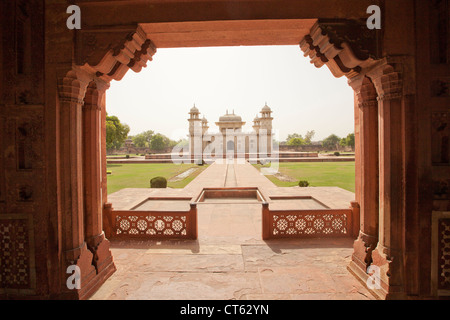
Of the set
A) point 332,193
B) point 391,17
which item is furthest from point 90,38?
point 332,193

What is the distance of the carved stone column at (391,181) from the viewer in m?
2.85

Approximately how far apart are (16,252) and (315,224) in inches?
187

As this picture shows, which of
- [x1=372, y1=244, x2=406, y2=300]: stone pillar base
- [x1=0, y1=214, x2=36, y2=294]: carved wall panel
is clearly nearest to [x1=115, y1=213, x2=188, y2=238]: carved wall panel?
[x1=0, y1=214, x2=36, y2=294]: carved wall panel

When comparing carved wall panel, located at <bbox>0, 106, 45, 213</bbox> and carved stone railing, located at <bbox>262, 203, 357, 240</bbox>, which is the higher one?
carved wall panel, located at <bbox>0, 106, 45, 213</bbox>

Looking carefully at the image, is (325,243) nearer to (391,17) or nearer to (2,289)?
(391,17)

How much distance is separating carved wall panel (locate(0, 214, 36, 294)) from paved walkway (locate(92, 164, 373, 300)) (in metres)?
0.90

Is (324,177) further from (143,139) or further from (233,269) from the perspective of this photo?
(143,139)

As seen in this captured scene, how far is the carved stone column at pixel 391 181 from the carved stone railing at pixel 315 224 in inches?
72.4

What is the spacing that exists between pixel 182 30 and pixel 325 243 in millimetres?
4325

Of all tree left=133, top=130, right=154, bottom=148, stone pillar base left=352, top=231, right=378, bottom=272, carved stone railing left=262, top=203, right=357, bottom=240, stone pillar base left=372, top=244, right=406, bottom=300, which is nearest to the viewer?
stone pillar base left=372, top=244, right=406, bottom=300

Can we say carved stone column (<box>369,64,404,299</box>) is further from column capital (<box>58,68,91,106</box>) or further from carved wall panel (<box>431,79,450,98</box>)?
column capital (<box>58,68,91,106</box>)

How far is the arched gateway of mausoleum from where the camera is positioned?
2.83 m

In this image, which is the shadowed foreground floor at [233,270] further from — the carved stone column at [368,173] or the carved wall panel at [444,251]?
the carved wall panel at [444,251]

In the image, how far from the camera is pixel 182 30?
11.1ft
